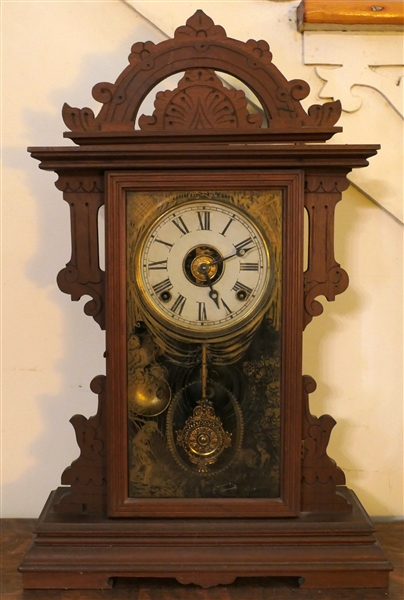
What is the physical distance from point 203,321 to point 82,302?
0.40m

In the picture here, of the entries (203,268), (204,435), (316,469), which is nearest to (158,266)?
(203,268)

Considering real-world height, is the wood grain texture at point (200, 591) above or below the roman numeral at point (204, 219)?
below

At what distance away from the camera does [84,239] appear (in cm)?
120

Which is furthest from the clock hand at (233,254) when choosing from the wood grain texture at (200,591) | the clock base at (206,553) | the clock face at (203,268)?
the wood grain texture at (200,591)

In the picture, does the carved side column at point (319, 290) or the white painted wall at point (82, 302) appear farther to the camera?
the white painted wall at point (82, 302)

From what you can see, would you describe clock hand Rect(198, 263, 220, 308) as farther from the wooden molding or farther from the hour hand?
the wooden molding

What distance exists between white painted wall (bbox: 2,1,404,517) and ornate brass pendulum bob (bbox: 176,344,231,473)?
0.36m

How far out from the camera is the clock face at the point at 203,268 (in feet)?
3.89

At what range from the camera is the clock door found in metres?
1.18

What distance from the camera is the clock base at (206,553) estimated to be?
116 centimetres

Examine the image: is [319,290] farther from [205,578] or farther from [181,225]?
[205,578]

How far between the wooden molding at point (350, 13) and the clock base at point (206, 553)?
1.06m

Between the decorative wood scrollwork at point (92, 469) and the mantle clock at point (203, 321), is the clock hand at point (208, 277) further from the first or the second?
the decorative wood scrollwork at point (92, 469)

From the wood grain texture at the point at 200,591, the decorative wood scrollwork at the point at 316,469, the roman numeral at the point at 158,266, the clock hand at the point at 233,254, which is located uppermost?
the clock hand at the point at 233,254
